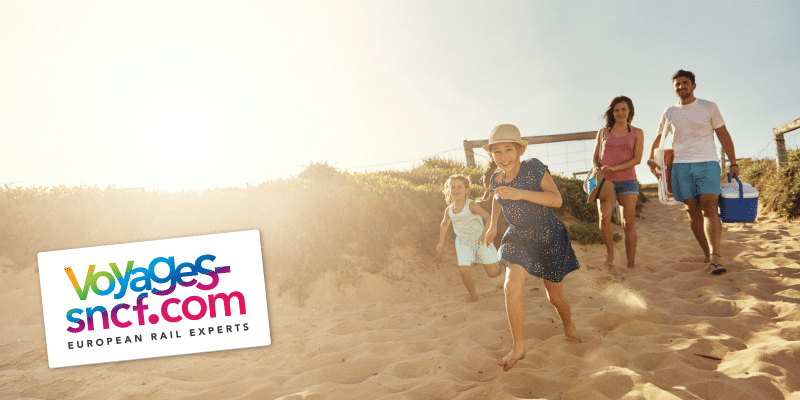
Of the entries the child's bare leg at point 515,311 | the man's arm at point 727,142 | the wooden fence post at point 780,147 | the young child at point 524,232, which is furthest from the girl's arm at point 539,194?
the wooden fence post at point 780,147

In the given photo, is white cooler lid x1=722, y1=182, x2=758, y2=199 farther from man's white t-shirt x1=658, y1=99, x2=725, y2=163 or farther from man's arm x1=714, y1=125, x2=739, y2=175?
man's white t-shirt x1=658, y1=99, x2=725, y2=163

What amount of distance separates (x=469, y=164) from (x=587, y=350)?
326 inches

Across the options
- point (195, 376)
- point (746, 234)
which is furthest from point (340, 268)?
point (746, 234)

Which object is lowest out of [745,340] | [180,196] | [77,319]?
[745,340]

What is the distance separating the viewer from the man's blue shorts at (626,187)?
16.4 feet

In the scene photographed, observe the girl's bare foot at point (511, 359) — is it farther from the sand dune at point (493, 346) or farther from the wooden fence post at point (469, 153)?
the wooden fence post at point (469, 153)

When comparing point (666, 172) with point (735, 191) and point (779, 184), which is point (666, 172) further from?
point (779, 184)

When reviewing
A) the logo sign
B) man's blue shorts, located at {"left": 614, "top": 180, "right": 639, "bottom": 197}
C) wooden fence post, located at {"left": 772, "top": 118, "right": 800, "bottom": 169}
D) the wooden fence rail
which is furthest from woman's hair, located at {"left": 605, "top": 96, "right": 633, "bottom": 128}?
wooden fence post, located at {"left": 772, "top": 118, "right": 800, "bottom": 169}

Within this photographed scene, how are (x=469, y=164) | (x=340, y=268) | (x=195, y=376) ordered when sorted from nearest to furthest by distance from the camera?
1. (x=195, y=376)
2. (x=340, y=268)
3. (x=469, y=164)

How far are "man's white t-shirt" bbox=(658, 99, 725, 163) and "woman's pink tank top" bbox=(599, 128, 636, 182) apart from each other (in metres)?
0.48

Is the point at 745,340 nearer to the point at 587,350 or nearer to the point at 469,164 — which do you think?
the point at 587,350

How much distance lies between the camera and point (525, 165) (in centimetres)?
311

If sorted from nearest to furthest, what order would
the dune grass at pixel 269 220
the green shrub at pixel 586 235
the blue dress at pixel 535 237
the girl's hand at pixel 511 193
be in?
the girl's hand at pixel 511 193 < the blue dress at pixel 535 237 < the dune grass at pixel 269 220 < the green shrub at pixel 586 235

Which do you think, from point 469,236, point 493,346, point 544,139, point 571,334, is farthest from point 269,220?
point 544,139
